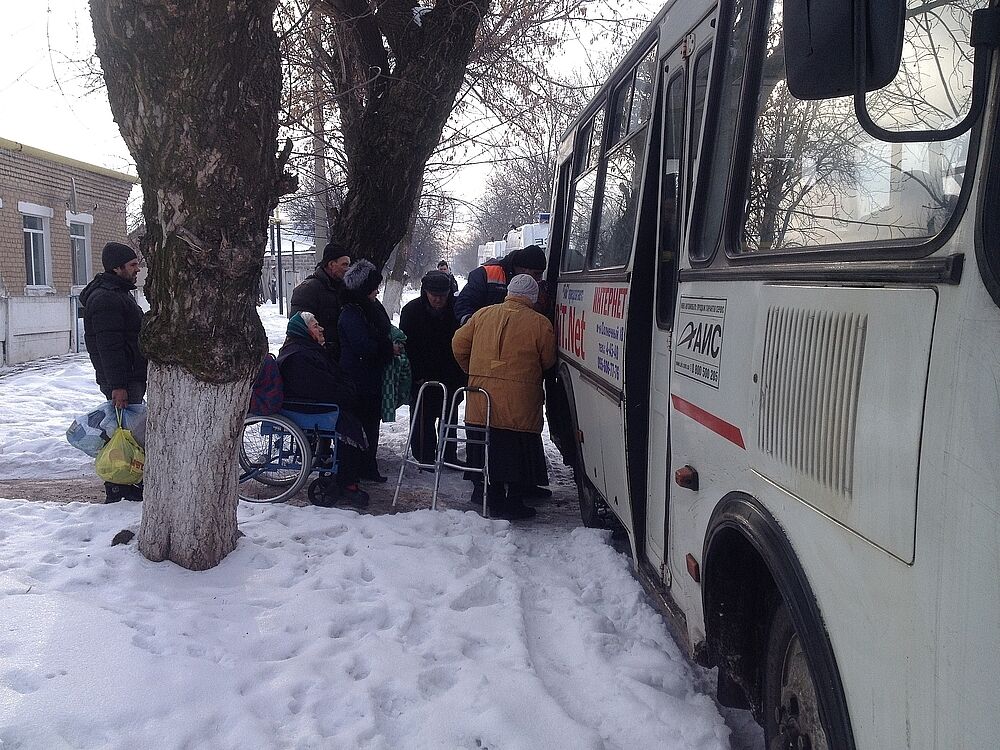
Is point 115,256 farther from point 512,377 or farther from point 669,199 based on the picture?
point 669,199

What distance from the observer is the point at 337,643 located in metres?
3.72

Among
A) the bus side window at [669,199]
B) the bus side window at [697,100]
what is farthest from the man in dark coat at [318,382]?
the bus side window at [697,100]

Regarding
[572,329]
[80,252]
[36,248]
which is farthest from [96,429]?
[80,252]

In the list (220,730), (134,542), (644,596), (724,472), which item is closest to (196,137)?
(134,542)

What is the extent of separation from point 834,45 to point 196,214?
3.23m

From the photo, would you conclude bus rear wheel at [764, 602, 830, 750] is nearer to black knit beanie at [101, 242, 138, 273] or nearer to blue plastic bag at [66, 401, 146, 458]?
blue plastic bag at [66, 401, 146, 458]

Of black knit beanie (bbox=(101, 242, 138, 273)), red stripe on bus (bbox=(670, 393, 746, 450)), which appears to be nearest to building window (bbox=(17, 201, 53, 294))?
black knit beanie (bbox=(101, 242, 138, 273))

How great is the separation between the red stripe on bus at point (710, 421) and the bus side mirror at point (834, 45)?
116 cm

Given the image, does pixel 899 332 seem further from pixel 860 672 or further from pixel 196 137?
pixel 196 137

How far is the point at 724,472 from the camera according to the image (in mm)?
2727

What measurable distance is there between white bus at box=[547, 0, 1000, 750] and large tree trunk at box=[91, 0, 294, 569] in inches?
78.9

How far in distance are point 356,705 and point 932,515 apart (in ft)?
7.67

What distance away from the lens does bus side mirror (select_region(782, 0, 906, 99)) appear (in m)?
1.59

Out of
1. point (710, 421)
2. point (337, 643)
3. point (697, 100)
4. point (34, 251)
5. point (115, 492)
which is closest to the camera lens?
point (710, 421)
